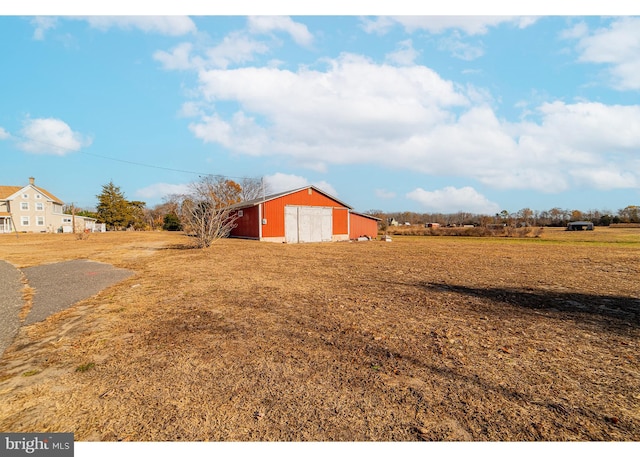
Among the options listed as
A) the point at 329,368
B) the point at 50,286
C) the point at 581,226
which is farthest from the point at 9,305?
the point at 581,226

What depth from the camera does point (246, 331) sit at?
4625 mm

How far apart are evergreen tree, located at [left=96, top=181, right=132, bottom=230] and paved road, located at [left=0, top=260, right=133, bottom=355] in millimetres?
48485

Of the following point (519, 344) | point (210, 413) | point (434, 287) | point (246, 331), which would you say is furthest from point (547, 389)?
point (434, 287)

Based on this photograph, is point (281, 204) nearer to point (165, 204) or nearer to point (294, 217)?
point (294, 217)

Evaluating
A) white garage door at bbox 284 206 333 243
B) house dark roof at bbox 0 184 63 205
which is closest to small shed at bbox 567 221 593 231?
white garage door at bbox 284 206 333 243

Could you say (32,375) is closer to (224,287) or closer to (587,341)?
(224,287)

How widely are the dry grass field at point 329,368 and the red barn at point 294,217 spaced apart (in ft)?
62.6

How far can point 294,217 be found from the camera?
27.2m

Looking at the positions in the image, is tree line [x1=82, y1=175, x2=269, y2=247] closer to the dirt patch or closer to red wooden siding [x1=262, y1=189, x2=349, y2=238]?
red wooden siding [x1=262, y1=189, x2=349, y2=238]

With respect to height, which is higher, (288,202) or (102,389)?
(288,202)

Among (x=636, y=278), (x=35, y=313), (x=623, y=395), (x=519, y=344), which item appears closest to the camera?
(x=623, y=395)

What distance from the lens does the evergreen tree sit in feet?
175

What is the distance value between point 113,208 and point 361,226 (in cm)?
4591

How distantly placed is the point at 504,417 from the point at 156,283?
830 cm
